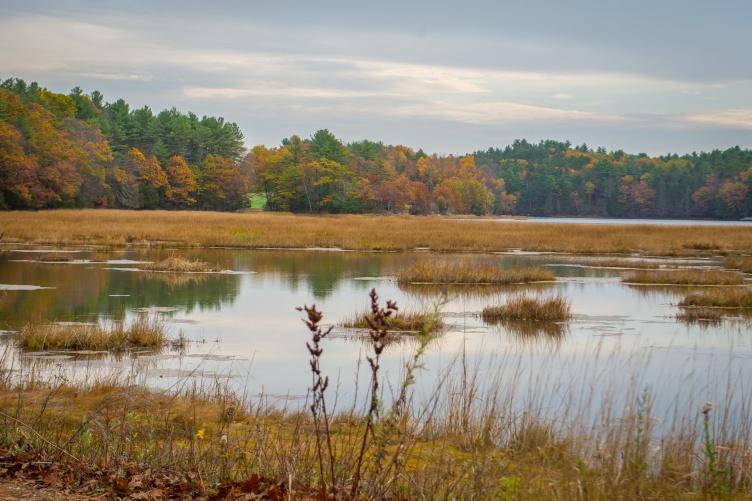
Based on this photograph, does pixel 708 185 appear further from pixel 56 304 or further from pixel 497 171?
pixel 56 304

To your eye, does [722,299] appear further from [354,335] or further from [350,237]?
[350,237]

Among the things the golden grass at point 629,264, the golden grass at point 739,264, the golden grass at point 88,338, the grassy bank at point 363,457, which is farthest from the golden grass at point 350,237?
the grassy bank at point 363,457

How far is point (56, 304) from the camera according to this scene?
21.2 meters

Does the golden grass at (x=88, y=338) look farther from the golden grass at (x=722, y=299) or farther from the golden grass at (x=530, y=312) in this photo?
the golden grass at (x=722, y=299)

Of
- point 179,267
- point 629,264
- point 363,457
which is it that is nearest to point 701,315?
point 363,457

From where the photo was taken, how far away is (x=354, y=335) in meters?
17.6

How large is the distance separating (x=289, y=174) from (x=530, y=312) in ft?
271

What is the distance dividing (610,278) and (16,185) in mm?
51509

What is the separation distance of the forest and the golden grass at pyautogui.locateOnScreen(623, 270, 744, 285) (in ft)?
172

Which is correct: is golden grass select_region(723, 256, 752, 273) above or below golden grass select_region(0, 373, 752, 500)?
below

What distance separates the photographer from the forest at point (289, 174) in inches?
3027

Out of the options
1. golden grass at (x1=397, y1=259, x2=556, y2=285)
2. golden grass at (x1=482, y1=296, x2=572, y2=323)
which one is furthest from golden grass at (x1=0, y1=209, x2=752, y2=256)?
golden grass at (x1=482, y1=296, x2=572, y2=323)

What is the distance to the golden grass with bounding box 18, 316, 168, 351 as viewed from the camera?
14.8m

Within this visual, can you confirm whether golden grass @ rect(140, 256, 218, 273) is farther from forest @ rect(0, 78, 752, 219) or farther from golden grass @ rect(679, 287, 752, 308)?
forest @ rect(0, 78, 752, 219)
